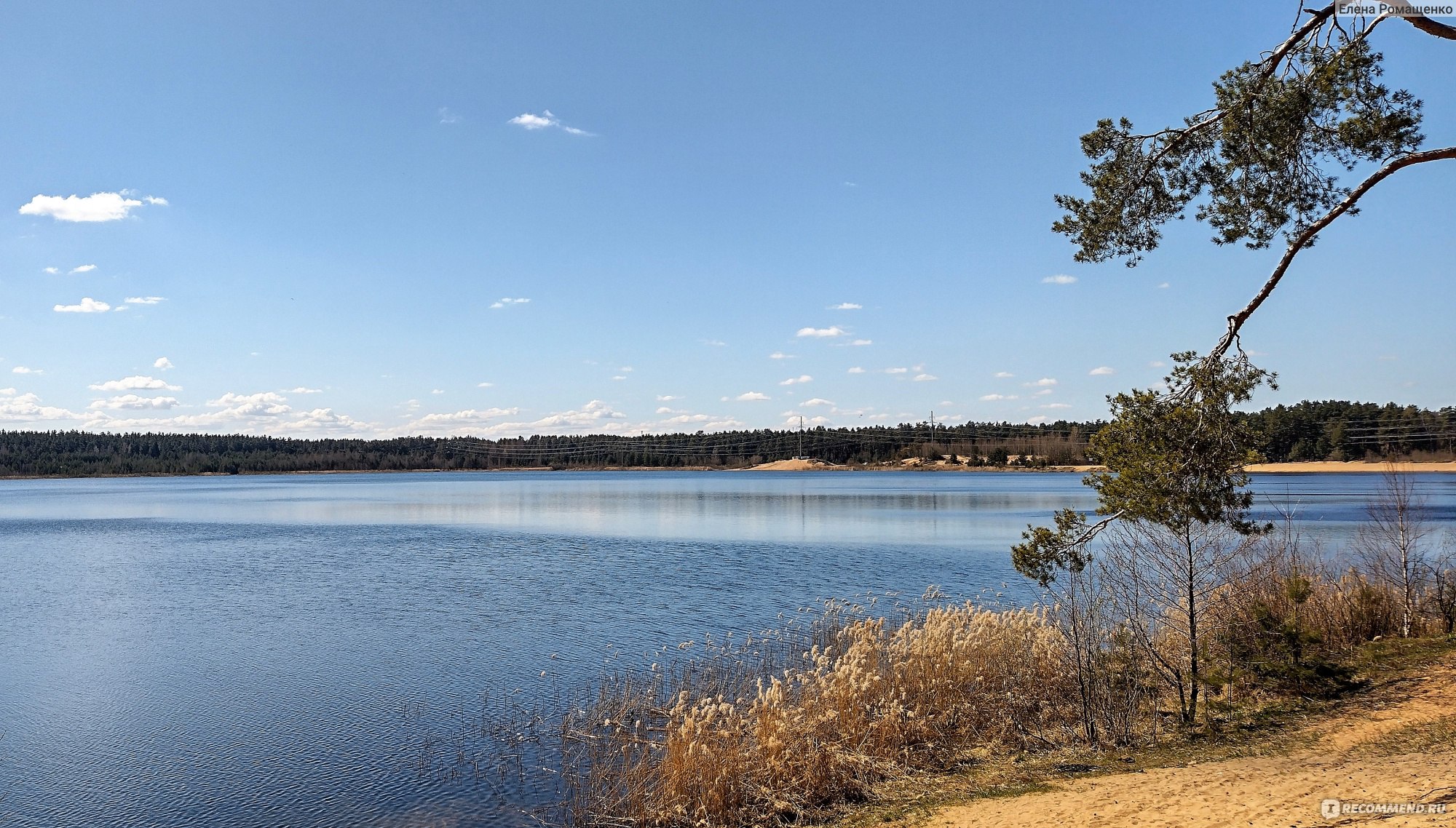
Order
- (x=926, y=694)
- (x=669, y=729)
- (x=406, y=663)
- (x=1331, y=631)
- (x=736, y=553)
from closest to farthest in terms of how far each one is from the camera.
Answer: (x=669, y=729) → (x=926, y=694) → (x=1331, y=631) → (x=406, y=663) → (x=736, y=553)

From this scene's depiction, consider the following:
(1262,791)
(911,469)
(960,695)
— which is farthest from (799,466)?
(1262,791)

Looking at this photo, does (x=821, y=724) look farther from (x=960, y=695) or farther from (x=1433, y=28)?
(x=1433, y=28)

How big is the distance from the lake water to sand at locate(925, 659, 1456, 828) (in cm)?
528

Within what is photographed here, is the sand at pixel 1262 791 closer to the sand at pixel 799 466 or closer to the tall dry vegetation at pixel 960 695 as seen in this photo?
the tall dry vegetation at pixel 960 695

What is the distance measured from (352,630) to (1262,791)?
1732 cm

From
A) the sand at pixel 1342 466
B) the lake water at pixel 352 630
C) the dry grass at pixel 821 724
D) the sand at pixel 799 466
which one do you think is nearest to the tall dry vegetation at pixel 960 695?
the dry grass at pixel 821 724

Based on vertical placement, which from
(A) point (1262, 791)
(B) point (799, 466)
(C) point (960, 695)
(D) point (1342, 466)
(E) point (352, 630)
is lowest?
(E) point (352, 630)

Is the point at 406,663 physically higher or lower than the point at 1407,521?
lower

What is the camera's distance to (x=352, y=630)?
1959 cm

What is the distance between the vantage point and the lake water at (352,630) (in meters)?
10.8

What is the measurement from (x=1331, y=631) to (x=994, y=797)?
26.0ft

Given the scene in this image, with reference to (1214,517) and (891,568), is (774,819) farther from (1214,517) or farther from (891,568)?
(891,568)

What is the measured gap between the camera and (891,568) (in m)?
27.4

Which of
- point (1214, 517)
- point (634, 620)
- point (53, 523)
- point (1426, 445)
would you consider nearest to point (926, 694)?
point (1214, 517)
